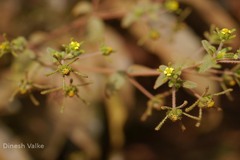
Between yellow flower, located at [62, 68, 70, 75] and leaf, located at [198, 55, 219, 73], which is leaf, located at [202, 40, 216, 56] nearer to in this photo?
leaf, located at [198, 55, 219, 73]

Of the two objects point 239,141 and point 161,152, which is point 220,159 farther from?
point 161,152

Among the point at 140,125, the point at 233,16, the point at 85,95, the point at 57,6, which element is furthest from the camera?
the point at 233,16

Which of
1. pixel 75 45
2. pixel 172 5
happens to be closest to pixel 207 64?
pixel 75 45

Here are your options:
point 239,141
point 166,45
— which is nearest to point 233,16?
point 166,45

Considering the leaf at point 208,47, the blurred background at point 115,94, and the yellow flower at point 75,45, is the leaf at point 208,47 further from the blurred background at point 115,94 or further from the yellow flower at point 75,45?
the blurred background at point 115,94

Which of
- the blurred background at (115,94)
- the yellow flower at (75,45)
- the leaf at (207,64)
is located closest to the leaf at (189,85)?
the leaf at (207,64)

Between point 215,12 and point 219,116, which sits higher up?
point 215,12

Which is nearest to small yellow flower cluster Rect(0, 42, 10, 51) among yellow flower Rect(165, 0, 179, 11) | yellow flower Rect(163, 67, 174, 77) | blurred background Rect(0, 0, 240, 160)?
blurred background Rect(0, 0, 240, 160)

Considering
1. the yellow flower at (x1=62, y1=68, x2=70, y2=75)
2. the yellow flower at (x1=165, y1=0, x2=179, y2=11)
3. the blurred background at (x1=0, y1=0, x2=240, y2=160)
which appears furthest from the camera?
Result: the blurred background at (x1=0, y1=0, x2=240, y2=160)

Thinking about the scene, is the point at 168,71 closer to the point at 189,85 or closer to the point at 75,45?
the point at 189,85
